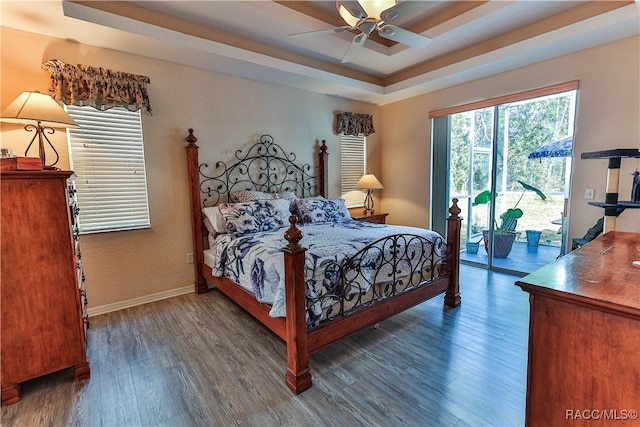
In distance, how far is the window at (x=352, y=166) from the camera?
476cm

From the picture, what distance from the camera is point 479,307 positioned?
2869 millimetres

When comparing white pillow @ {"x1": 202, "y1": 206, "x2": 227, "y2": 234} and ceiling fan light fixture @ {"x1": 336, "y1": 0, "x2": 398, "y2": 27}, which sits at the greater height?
ceiling fan light fixture @ {"x1": 336, "y1": 0, "x2": 398, "y2": 27}

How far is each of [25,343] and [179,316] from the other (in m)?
1.17

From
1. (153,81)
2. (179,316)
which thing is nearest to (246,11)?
(153,81)

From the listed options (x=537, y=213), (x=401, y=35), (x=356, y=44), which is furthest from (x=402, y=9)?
(x=537, y=213)

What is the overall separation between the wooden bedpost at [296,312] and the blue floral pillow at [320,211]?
1.73m

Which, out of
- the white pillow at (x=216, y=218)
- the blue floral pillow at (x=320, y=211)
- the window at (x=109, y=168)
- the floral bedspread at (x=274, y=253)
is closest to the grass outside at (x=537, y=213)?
the floral bedspread at (x=274, y=253)

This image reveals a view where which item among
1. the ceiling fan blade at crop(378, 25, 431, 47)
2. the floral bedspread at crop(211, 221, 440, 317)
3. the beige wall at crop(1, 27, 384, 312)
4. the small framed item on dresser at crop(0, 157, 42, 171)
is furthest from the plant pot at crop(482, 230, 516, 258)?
the small framed item on dresser at crop(0, 157, 42, 171)

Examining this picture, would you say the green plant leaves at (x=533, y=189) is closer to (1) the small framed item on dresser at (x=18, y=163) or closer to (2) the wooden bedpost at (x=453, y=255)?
(2) the wooden bedpost at (x=453, y=255)

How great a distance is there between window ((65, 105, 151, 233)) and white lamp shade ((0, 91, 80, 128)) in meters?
0.51

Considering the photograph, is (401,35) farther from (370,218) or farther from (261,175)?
(370,218)

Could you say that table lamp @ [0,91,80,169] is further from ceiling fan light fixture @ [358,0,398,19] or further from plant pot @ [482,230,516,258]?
plant pot @ [482,230,516,258]

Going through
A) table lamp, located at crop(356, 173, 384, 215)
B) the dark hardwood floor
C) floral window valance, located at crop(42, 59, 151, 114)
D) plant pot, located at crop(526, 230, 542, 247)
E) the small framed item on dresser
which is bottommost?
the dark hardwood floor

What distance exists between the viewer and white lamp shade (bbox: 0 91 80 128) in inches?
80.9
